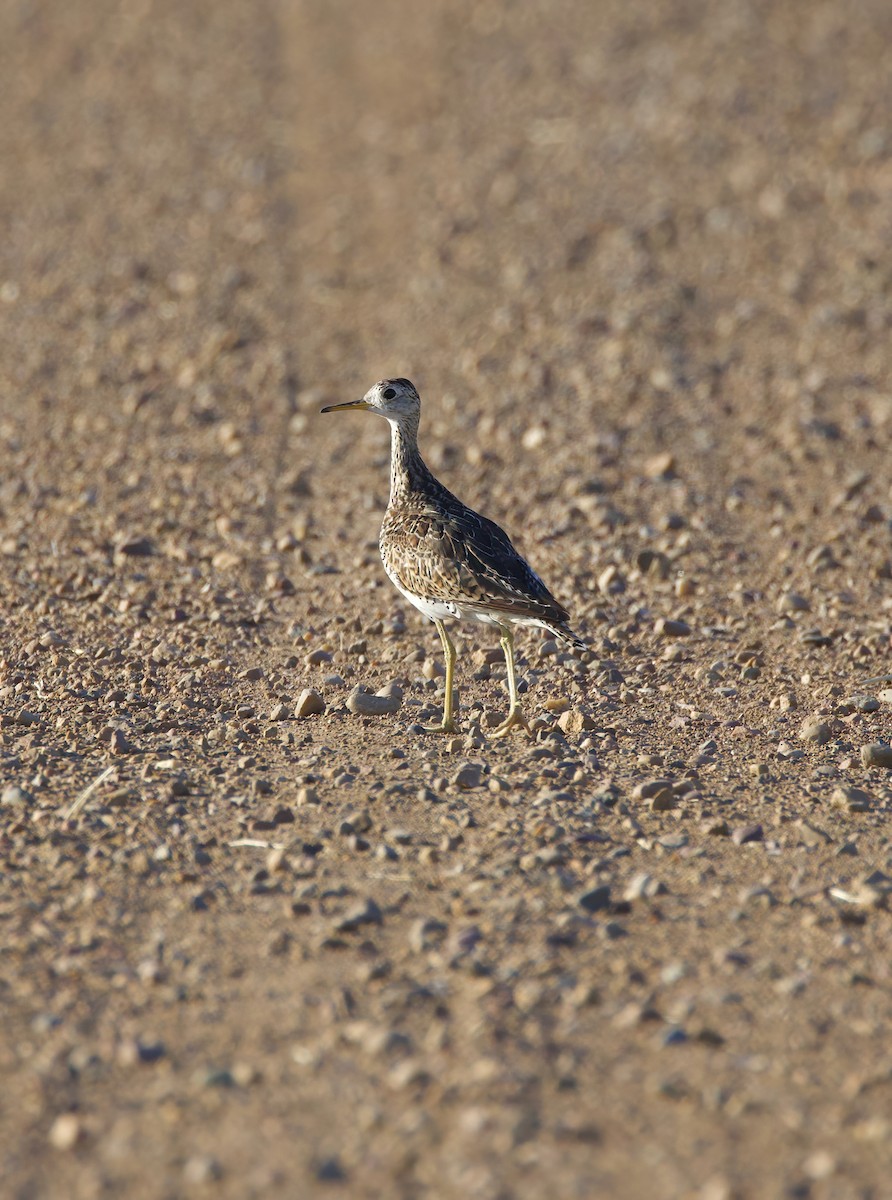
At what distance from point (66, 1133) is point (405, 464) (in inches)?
180

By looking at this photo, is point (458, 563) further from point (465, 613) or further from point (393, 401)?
point (393, 401)

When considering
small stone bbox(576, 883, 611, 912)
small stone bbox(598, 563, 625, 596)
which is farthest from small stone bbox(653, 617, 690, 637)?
small stone bbox(576, 883, 611, 912)

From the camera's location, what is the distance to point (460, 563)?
24.1ft

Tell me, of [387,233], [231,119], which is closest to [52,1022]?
[387,233]

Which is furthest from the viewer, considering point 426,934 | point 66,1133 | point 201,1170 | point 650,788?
point 650,788

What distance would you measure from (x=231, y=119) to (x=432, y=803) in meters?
14.0

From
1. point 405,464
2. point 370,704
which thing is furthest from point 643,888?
point 405,464

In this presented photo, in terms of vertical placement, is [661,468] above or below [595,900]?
below

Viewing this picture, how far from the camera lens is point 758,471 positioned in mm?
10984

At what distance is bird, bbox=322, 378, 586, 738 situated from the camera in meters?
7.21

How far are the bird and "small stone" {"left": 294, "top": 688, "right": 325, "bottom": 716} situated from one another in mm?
555

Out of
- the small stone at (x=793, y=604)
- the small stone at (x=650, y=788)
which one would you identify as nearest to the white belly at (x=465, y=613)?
the small stone at (x=650, y=788)

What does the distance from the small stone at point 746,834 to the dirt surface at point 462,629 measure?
0.02 m

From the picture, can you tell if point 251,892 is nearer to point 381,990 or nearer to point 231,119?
point 381,990
